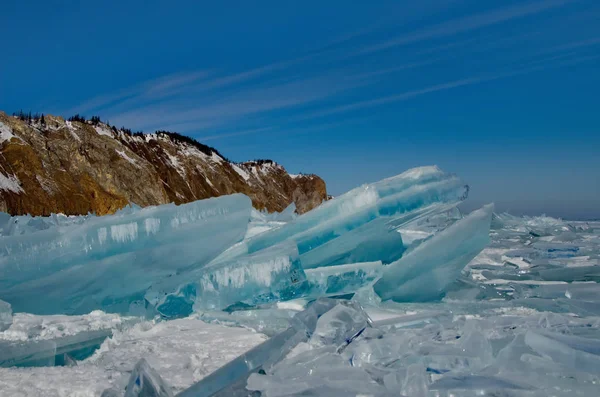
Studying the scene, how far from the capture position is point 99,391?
1681 millimetres

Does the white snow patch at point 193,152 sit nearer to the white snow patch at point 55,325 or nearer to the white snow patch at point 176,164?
the white snow patch at point 176,164

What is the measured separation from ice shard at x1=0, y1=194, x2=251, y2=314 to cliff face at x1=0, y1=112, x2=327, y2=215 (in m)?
30.6

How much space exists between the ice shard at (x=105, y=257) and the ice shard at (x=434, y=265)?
1.42 meters

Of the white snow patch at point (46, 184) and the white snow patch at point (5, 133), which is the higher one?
the white snow patch at point (5, 133)

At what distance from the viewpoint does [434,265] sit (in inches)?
133

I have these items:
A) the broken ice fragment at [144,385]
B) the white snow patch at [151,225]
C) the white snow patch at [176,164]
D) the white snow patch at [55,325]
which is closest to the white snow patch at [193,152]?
the white snow patch at [176,164]

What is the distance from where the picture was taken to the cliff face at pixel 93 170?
104 ft

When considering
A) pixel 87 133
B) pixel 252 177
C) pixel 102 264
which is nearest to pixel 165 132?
pixel 252 177

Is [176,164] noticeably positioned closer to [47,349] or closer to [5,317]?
[5,317]

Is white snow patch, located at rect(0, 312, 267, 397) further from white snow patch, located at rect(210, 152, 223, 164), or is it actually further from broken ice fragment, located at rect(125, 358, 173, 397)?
white snow patch, located at rect(210, 152, 223, 164)

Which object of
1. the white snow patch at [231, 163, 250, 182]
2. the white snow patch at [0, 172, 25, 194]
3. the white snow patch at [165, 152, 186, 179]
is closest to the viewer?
the white snow patch at [0, 172, 25, 194]

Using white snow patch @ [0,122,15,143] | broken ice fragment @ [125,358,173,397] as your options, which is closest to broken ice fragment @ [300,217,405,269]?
broken ice fragment @ [125,358,173,397]

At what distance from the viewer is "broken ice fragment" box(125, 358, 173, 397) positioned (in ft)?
4.40

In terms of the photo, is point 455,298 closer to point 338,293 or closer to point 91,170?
point 338,293
